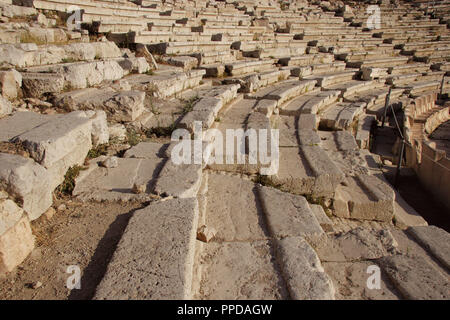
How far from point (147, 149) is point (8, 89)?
1962mm

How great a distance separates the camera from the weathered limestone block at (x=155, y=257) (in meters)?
1.88

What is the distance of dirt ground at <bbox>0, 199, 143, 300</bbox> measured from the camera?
77.7 inches

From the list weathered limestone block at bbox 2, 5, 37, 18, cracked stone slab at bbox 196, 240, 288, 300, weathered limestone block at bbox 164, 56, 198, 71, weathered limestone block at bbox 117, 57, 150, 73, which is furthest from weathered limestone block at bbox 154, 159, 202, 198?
weathered limestone block at bbox 2, 5, 37, 18

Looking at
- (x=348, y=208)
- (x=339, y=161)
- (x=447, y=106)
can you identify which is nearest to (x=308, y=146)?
(x=339, y=161)

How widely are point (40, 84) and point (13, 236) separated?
288 centimetres

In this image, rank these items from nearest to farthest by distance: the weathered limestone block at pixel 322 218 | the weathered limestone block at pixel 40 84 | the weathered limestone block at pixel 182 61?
the weathered limestone block at pixel 322 218, the weathered limestone block at pixel 40 84, the weathered limestone block at pixel 182 61

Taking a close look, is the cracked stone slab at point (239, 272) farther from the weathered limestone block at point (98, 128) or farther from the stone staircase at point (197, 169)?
the weathered limestone block at point (98, 128)

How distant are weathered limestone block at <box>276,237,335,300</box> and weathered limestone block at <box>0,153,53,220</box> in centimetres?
186

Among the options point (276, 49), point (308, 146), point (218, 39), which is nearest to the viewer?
point (308, 146)

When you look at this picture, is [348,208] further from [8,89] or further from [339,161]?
[8,89]

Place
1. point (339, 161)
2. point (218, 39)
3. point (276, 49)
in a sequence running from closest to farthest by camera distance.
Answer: point (339, 161) → point (218, 39) → point (276, 49)

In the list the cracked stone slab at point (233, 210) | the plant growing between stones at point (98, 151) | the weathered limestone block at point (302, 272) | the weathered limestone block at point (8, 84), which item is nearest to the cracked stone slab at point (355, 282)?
the weathered limestone block at point (302, 272)

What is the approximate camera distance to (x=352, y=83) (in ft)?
34.6

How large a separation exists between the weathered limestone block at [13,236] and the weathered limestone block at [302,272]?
1.75 m
